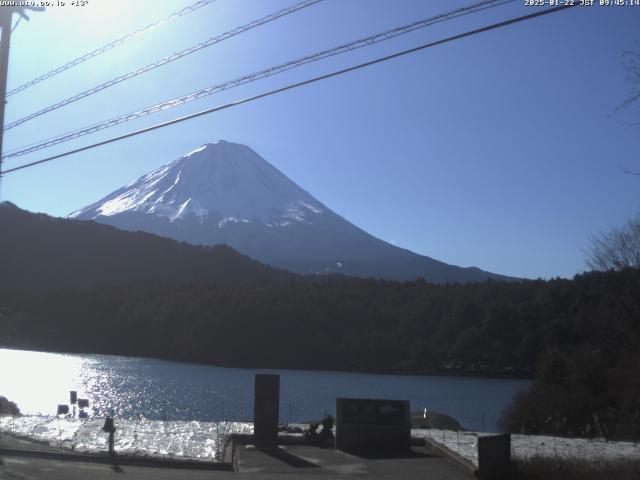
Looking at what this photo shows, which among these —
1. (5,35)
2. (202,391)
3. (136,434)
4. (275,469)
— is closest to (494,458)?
(275,469)

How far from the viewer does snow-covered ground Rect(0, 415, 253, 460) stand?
1598 cm

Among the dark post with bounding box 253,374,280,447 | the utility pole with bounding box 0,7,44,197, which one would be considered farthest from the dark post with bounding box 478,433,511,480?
the utility pole with bounding box 0,7,44,197

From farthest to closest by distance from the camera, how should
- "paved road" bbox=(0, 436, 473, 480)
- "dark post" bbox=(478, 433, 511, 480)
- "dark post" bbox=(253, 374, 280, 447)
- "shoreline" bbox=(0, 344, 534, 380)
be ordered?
"shoreline" bbox=(0, 344, 534, 380) → "dark post" bbox=(253, 374, 280, 447) → "paved road" bbox=(0, 436, 473, 480) → "dark post" bbox=(478, 433, 511, 480)

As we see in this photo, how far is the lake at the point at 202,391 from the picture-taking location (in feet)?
107

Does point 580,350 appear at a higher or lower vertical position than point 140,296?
lower

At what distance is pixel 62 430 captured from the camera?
1853cm

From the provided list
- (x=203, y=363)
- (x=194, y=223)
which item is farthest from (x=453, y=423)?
(x=194, y=223)

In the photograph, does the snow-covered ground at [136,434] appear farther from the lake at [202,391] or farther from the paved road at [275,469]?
the lake at [202,391]

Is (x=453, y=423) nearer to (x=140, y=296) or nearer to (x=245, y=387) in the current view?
(x=245, y=387)

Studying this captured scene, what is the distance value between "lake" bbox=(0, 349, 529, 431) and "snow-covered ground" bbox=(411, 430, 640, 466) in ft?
35.4

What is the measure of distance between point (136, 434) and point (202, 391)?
20.0m

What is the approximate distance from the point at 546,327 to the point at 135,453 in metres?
42.2

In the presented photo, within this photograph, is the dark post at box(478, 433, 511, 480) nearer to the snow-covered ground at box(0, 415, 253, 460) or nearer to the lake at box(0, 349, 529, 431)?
the snow-covered ground at box(0, 415, 253, 460)

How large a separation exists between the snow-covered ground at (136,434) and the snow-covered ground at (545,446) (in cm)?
464
